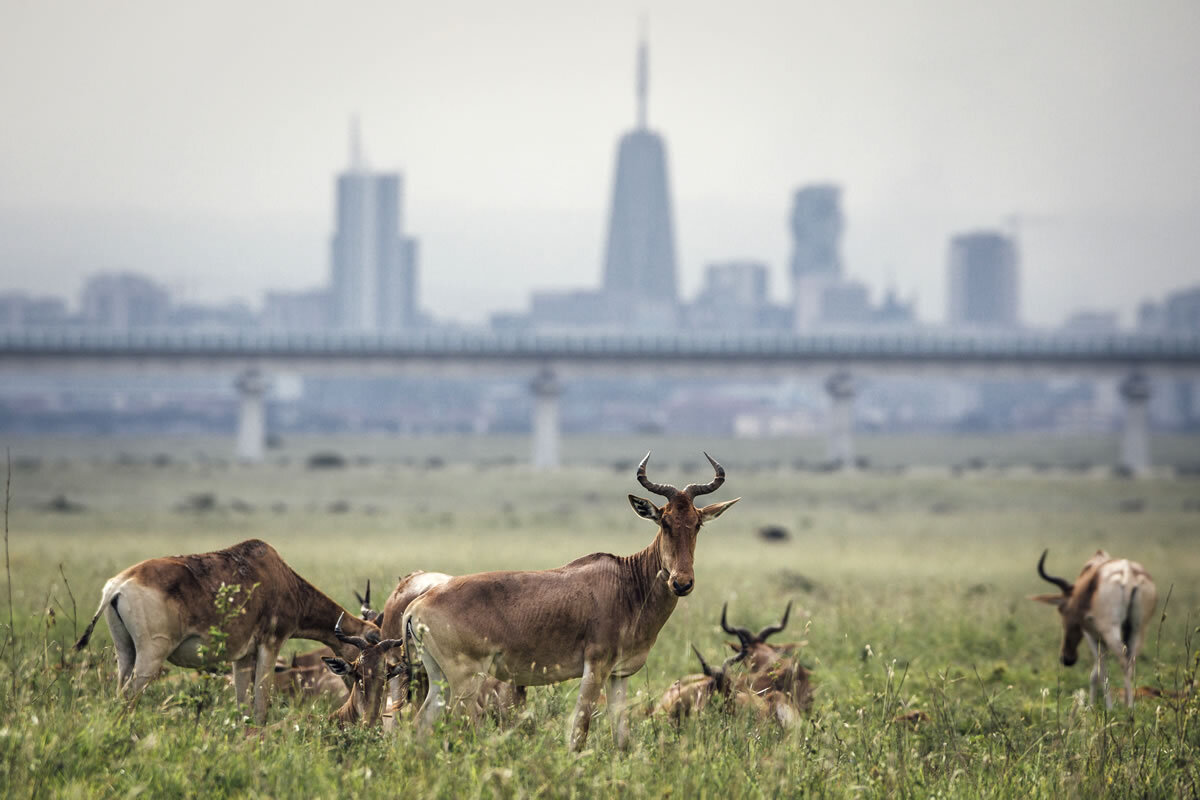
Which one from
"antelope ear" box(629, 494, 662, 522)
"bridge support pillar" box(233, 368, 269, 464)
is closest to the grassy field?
"antelope ear" box(629, 494, 662, 522)

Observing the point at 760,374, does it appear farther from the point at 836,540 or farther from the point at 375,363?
the point at 836,540

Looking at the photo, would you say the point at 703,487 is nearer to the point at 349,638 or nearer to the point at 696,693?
the point at 696,693

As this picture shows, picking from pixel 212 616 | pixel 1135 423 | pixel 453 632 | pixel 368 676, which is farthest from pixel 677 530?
pixel 1135 423

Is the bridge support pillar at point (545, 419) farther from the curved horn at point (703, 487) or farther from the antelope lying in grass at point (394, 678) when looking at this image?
the curved horn at point (703, 487)

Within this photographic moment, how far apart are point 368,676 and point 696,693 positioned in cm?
286

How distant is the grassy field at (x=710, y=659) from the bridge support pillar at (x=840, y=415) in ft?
157

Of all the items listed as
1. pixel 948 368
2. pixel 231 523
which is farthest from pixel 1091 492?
pixel 231 523

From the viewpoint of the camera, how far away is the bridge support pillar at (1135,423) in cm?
10338

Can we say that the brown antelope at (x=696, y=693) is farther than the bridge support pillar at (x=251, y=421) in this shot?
No

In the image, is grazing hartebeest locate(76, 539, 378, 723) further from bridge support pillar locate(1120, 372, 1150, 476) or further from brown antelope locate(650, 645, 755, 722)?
bridge support pillar locate(1120, 372, 1150, 476)

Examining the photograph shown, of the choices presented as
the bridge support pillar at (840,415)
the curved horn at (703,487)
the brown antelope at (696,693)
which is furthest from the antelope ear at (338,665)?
the bridge support pillar at (840,415)

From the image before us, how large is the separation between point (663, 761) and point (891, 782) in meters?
1.52

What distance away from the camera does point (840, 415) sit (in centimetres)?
10694

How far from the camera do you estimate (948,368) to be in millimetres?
108812
